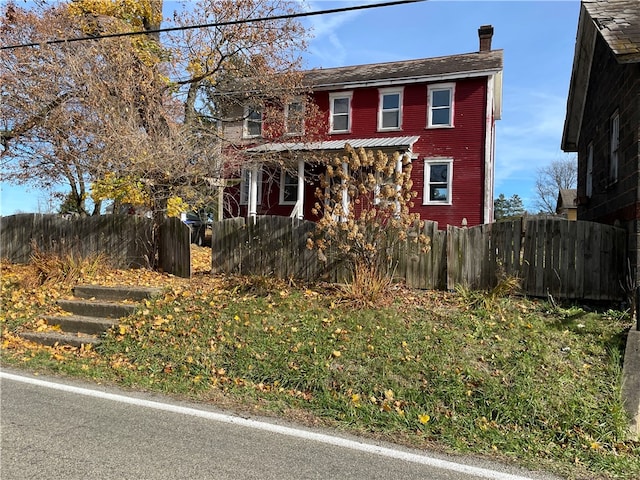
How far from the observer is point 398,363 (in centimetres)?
535

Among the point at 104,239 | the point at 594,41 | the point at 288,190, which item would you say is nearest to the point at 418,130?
the point at 288,190

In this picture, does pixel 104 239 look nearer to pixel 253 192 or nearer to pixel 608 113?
pixel 253 192

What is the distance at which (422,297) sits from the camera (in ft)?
24.3

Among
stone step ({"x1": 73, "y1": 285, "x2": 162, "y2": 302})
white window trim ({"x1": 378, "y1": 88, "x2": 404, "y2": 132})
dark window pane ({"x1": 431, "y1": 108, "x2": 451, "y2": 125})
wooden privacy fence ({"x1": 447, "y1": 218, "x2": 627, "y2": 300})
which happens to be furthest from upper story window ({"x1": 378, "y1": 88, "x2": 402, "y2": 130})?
stone step ({"x1": 73, "y1": 285, "x2": 162, "y2": 302})

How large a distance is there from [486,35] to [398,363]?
18.8 meters

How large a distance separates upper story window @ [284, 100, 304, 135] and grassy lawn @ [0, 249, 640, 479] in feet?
33.5

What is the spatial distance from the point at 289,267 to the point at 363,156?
2458 mm

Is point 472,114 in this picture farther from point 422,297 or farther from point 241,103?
point 422,297

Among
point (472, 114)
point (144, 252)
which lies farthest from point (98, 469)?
point (472, 114)

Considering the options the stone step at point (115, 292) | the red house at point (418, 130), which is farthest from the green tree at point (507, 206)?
the stone step at point (115, 292)

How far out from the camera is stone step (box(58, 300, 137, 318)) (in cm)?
753

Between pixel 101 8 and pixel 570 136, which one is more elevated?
pixel 101 8

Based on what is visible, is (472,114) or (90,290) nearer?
(90,290)

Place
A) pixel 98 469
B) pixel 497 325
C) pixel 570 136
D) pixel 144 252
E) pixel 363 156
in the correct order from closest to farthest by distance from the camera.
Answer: pixel 98 469 → pixel 497 325 → pixel 363 156 → pixel 144 252 → pixel 570 136
